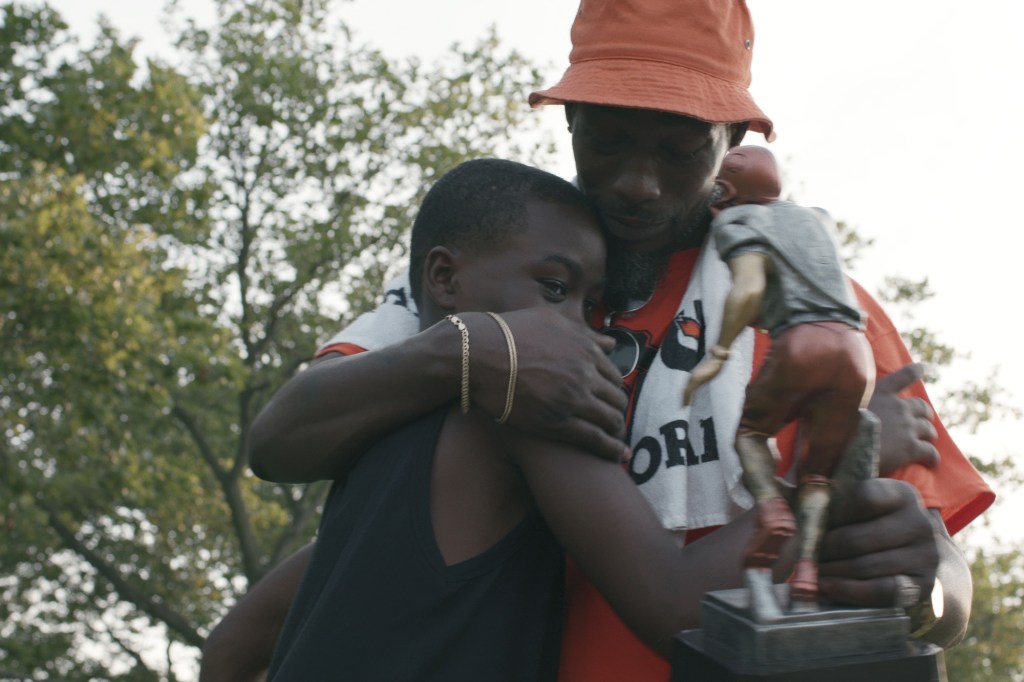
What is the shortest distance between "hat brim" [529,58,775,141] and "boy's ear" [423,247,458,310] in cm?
36

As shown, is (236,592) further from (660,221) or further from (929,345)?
(660,221)

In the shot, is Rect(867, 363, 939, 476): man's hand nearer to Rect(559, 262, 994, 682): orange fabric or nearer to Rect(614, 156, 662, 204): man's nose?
Rect(559, 262, 994, 682): orange fabric

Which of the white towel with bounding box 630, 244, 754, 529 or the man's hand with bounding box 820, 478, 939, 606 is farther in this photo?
the white towel with bounding box 630, 244, 754, 529

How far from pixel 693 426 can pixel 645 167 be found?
50 centimetres

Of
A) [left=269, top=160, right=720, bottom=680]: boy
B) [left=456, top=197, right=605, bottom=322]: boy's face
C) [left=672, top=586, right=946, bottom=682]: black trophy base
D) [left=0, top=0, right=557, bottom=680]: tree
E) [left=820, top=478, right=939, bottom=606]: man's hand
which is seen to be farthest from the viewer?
[left=0, top=0, right=557, bottom=680]: tree

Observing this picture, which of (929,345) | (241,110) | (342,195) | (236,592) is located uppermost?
(241,110)

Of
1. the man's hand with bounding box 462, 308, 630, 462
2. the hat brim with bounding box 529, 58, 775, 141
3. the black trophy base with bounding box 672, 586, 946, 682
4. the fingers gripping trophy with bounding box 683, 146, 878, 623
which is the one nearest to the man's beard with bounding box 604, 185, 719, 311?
the hat brim with bounding box 529, 58, 775, 141

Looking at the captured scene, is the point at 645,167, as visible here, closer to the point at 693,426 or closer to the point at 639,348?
the point at 639,348

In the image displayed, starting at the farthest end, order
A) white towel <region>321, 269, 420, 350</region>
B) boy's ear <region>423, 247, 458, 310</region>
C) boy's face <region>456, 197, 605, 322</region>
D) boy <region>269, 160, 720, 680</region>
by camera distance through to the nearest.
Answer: white towel <region>321, 269, 420, 350</region> → boy's ear <region>423, 247, 458, 310</region> → boy's face <region>456, 197, 605, 322</region> → boy <region>269, 160, 720, 680</region>

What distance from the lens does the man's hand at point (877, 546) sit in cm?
131

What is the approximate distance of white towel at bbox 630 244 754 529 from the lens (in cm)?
175

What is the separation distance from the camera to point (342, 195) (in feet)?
49.6

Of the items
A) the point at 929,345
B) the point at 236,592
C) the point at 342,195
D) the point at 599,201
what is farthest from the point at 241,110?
the point at 599,201

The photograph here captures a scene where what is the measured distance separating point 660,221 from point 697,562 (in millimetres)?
786
